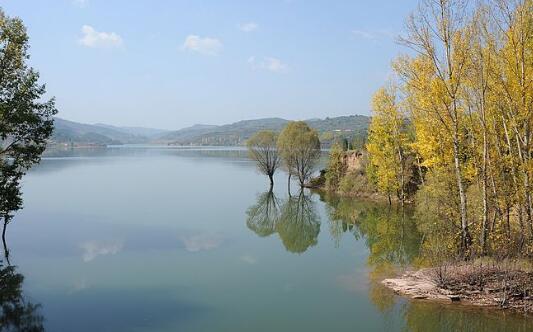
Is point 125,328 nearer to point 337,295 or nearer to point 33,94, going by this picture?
point 337,295

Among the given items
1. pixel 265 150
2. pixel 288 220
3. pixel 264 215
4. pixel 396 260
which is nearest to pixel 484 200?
pixel 396 260

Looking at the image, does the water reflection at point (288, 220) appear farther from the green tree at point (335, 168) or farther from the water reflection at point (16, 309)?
the water reflection at point (16, 309)

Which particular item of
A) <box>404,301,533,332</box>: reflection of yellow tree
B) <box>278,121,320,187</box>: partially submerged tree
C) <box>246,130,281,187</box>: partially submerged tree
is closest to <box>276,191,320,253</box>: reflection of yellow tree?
<box>278,121,320,187</box>: partially submerged tree

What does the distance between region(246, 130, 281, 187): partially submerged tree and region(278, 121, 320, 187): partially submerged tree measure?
7.05ft

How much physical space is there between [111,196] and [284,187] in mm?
27267

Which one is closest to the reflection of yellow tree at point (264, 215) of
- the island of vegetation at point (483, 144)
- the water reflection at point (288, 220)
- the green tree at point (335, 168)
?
the water reflection at point (288, 220)

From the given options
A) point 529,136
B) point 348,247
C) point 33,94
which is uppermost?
point 33,94

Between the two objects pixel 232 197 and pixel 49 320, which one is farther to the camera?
pixel 232 197

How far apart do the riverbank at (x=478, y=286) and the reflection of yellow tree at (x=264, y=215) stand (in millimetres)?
17065

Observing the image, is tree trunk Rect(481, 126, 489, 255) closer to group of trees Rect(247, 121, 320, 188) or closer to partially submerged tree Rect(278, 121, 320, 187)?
partially submerged tree Rect(278, 121, 320, 187)

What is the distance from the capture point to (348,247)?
1231 inches

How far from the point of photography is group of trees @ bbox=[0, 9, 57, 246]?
20562mm

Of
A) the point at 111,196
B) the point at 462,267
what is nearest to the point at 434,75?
the point at 462,267

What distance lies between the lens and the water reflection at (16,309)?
16.3m
